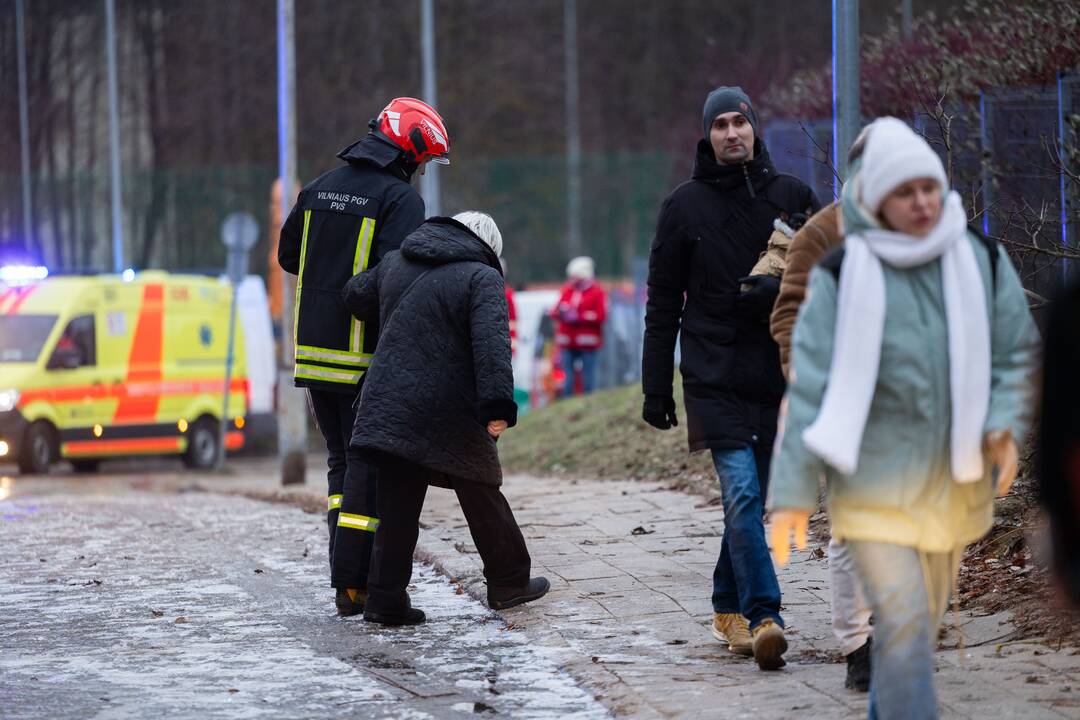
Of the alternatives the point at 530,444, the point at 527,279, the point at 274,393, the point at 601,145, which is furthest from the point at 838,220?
the point at 601,145

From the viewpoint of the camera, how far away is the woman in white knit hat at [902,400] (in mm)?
4766

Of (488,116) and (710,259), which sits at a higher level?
(488,116)

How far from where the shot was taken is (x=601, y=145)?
53.0 meters

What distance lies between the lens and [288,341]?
16891 millimetres

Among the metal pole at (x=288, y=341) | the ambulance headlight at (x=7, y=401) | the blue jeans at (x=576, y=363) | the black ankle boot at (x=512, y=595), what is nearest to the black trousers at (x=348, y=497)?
the black ankle boot at (x=512, y=595)

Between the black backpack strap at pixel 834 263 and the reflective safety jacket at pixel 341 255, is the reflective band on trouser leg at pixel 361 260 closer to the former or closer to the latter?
the reflective safety jacket at pixel 341 255

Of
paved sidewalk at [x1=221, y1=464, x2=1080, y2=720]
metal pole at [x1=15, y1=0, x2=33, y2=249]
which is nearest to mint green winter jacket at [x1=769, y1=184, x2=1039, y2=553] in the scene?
paved sidewalk at [x1=221, y1=464, x2=1080, y2=720]

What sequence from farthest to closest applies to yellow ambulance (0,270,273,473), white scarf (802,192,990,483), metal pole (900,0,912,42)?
1. yellow ambulance (0,270,273,473)
2. metal pole (900,0,912,42)
3. white scarf (802,192,990,483)

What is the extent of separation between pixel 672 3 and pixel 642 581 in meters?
45.9

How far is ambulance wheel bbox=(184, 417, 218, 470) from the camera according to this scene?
2338cm

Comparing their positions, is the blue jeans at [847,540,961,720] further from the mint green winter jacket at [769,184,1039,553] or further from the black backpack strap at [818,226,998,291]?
the black backpack strap at [818,226,998,291]

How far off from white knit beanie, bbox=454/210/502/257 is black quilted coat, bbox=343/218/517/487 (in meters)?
0.10

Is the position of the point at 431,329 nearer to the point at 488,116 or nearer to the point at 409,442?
the point at 409,442

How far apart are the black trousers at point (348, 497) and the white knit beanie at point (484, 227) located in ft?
2.87
